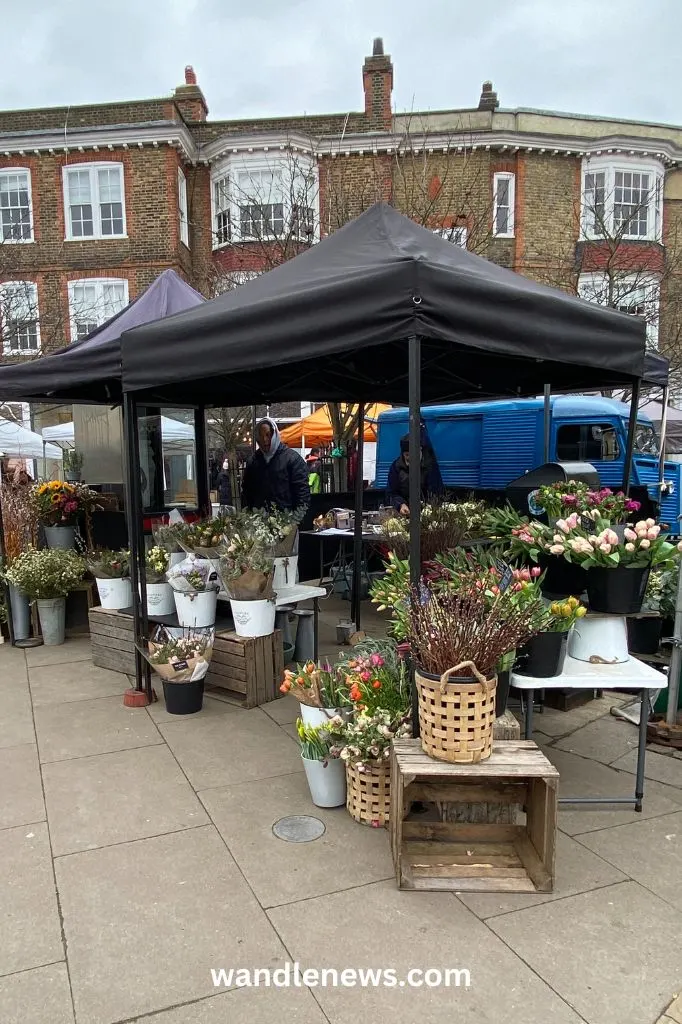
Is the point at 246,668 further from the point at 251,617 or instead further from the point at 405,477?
the point at 405,477

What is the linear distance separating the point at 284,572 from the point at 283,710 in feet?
3.37

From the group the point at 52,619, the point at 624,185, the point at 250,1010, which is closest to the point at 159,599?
the point at 52,619

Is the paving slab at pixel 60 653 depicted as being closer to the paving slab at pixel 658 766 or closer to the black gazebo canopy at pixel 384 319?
the black gazebo canopy at pixel 384 319

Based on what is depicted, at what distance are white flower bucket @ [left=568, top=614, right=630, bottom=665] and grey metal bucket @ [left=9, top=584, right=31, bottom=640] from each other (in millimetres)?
4823

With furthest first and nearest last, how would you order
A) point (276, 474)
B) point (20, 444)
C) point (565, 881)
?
point (20, 444), point (276, 474), point (565, 881)

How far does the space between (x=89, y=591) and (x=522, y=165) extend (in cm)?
1627

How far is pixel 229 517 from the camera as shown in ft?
16.2

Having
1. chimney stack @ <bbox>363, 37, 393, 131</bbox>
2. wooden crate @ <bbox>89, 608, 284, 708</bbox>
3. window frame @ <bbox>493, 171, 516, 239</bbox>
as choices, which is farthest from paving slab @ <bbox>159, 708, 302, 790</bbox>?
chimney stack @ <bbox>363, 37, 393, 131</bbox>

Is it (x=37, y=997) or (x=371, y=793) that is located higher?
(x=371, y=793)

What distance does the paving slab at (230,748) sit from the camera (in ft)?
11.5

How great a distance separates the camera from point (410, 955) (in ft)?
7.22

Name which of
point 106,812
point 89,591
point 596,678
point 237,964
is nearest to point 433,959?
point 237,964

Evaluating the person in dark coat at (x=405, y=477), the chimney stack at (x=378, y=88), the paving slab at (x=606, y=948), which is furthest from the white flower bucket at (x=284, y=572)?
the chimney stack at (x=378, y=88)

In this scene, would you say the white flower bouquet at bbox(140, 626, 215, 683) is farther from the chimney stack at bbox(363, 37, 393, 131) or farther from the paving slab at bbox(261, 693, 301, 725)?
the chimney stack at bbox(363, 37, 393, 131)
